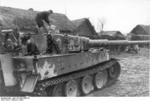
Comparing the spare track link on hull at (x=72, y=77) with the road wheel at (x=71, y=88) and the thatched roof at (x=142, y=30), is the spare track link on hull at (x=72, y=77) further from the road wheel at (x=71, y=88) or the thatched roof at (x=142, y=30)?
the thatched roof at (x=142, y=30)

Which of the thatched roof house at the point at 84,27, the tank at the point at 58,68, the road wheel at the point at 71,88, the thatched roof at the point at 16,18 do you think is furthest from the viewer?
the thatched roof house at the point at 84,27

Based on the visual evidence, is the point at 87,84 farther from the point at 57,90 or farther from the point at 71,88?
the point at 57,90

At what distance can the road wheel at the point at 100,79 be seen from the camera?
1034 centimetres

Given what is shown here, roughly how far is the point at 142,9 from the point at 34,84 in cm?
392

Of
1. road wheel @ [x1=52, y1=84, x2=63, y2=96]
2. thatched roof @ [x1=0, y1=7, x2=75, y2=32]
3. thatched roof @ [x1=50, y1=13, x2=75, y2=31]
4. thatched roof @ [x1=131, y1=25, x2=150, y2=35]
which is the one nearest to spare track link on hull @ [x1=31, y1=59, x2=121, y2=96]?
road wheel @ [x1=52, y1=84, x2=63, y2=96]

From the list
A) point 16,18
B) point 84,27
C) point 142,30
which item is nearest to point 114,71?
point 16,18

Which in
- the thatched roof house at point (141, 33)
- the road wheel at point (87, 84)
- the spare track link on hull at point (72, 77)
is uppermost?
the thatched roof house at point (141, 33)

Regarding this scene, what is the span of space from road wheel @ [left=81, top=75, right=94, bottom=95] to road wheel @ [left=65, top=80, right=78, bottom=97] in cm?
44

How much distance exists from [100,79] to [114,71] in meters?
1.64

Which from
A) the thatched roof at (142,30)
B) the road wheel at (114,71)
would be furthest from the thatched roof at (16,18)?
the thatched roof at (142,30)

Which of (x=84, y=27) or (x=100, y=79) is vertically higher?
(x=84, y=27)

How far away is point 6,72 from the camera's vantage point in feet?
23.2

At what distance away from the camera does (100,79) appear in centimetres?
1070

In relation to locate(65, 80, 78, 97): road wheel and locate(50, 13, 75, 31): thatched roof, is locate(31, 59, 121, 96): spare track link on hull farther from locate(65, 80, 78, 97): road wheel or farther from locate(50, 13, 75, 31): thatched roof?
locate(50, 13, 75, 31): thatched roof
